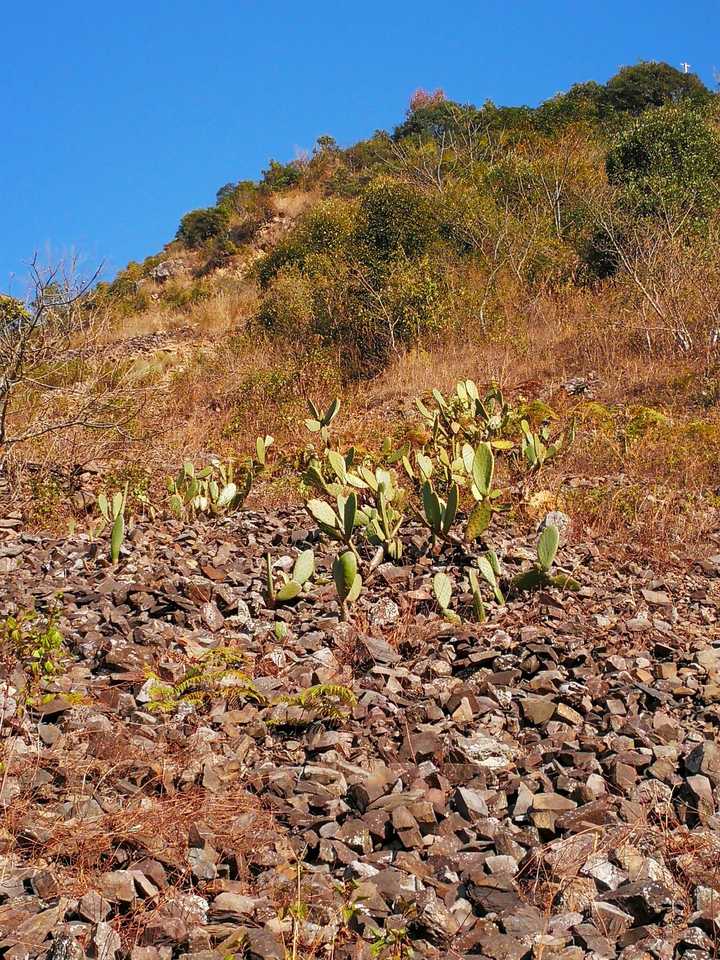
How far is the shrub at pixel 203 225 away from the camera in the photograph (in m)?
26.5

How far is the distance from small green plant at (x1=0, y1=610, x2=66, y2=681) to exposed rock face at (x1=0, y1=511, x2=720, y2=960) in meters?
0.08

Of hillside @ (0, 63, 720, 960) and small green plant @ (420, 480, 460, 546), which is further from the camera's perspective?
small green plant @ (420, 480, 460, 546)

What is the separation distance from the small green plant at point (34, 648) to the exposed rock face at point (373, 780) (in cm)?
8

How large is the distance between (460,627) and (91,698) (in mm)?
1630

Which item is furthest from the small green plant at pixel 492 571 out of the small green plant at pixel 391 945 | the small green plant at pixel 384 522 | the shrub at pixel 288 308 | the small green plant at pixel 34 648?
the shrub at pixel 288 308

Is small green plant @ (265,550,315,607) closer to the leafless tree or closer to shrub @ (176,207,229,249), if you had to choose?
the leafless tree

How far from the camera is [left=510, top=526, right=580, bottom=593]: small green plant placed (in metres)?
4.36

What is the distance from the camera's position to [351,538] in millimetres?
4949

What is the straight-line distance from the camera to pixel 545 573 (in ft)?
14.4

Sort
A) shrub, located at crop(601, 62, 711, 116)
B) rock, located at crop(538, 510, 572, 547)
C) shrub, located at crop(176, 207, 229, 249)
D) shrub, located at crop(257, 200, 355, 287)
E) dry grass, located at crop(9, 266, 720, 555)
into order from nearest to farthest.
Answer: rock, located at crop(538, 510, 572, 547) < dry grass, located at crop(9, 266, 720, 555) < shrub, located at crop(257, 200, 355, 287) < shrub, located at crop(601, 62, 711, 116) < shrub, located at crop(176, 207, 229, 249)

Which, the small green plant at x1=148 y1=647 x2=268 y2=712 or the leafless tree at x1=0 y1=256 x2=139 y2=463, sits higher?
the leafless tree at x1=0 y1=256 x2=139 y2=463

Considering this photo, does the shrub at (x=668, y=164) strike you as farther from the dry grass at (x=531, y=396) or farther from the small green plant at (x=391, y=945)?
the small green plant at (x=391, y=945)

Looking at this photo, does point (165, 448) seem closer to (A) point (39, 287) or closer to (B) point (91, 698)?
(A) point (39, 287)

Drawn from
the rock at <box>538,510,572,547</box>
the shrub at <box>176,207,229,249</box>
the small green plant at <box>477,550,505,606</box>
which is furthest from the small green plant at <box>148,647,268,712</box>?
the shrub at <box>176,207,229,249</box>
